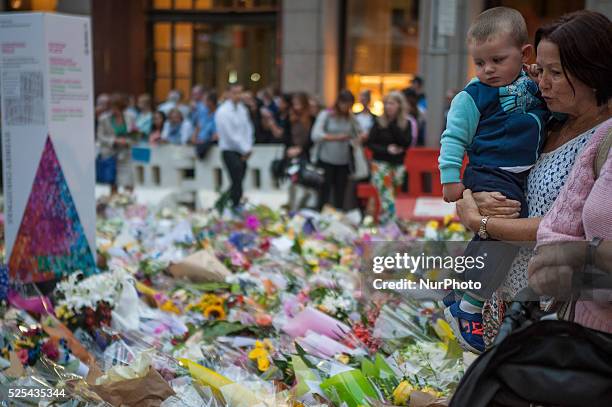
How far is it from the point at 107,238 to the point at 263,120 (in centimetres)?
660

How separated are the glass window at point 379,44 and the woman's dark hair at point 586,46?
17288 mm

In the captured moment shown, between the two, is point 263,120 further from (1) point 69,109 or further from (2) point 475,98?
(2) point 475,98

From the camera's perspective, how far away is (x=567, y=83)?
2.99 meters

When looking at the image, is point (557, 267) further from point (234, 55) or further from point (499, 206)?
point (234, 55)

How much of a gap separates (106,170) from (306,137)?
2856 mm

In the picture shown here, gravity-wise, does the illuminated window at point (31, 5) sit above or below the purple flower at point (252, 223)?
above

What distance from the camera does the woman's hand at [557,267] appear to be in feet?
8.77

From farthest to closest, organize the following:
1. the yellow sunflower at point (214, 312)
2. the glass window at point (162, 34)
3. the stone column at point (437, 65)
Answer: the glass window at point (162, 34) < the stone column at point (437, 65) < the yellow sunflower at point (214, 312)

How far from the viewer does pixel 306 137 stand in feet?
43.4

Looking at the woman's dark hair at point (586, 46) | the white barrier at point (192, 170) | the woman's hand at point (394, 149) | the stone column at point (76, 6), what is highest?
the stone column at point (76, 6)

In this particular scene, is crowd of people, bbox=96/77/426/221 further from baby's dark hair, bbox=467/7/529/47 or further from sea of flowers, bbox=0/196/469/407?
baby's dark hair, bbox=467/7/529/47

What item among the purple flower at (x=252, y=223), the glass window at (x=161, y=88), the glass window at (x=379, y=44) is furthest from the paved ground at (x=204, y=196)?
the glass window at (x=161, y=88)

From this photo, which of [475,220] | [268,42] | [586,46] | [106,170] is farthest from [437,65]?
[268,42]

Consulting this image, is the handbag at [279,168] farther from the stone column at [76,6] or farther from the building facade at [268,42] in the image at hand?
the stone column at [76,6]
